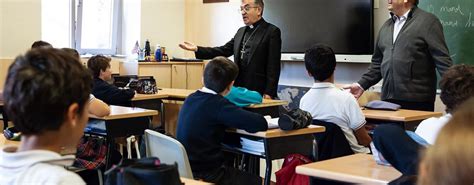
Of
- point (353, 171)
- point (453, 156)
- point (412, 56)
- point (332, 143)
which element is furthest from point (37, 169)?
point (412, 56)

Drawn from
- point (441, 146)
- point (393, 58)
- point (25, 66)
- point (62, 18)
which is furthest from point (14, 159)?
point (62, 18)

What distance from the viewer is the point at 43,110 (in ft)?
4.22

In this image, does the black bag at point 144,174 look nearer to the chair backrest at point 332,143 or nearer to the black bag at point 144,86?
the chair backrest at point 332,143

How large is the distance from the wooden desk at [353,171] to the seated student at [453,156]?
94 centimetres

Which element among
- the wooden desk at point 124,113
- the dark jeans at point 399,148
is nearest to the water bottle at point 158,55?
the wooden desk at point 124,113

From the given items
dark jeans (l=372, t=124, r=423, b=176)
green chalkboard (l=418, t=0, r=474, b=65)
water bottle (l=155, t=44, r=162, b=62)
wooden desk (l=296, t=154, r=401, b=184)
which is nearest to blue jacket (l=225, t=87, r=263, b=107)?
wooden desk (l=296, t=154, r=401, b=184)

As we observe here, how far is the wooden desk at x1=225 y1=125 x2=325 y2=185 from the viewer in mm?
3094

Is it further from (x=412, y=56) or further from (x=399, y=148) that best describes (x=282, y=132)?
(x=412, y=56)

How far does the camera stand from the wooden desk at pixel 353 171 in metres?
2.14

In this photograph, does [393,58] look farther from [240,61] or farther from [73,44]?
[73,44]

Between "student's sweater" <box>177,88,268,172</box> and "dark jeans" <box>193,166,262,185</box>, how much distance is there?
0.09 ft

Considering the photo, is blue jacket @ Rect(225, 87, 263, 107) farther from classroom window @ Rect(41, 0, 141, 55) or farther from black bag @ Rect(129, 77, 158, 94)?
classroom window @ Rect(41, 0, 141, 55)

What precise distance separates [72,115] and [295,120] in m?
1.90

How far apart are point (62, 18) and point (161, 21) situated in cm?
128
